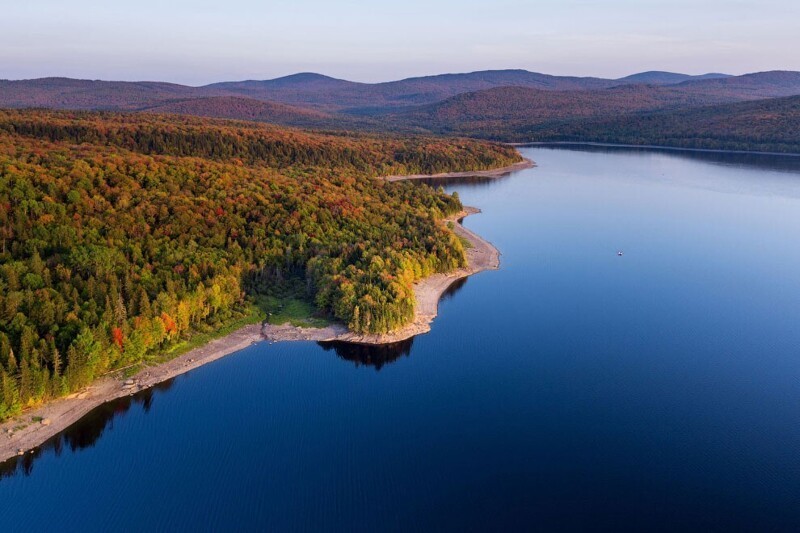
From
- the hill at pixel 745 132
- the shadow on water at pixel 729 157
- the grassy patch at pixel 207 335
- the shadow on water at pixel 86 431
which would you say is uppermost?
the hill at pixel 745 132

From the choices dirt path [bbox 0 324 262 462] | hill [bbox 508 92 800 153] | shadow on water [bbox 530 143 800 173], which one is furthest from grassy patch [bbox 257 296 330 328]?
hill [bbox 508 92 800 153]

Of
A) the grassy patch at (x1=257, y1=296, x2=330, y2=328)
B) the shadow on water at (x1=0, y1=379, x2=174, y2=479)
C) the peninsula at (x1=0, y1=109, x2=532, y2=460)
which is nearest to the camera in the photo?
the shadow on water at (x1=0, y1=379, x2=174, y2=479)

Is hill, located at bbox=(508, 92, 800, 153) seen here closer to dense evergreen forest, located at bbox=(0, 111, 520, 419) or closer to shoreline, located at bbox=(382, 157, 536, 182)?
shoreline, located at bbox=(382, 157, 536, 182)

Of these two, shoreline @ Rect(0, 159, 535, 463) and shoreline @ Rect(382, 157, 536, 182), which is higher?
shoreline @ Rect(382, 157, 536, 182)

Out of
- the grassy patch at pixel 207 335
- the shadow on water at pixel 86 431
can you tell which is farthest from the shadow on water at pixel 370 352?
the shadow on water at pixel 86 431

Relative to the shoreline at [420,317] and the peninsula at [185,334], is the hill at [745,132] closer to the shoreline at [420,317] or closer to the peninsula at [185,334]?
the peninsula at [185,334]

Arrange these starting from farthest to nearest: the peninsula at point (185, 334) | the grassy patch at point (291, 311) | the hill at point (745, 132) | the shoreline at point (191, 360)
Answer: the hill at point (745, 132), the grassy patch at point (291, 311), the peninsula at point (185, 334), the shoreline at point (191, 360)
